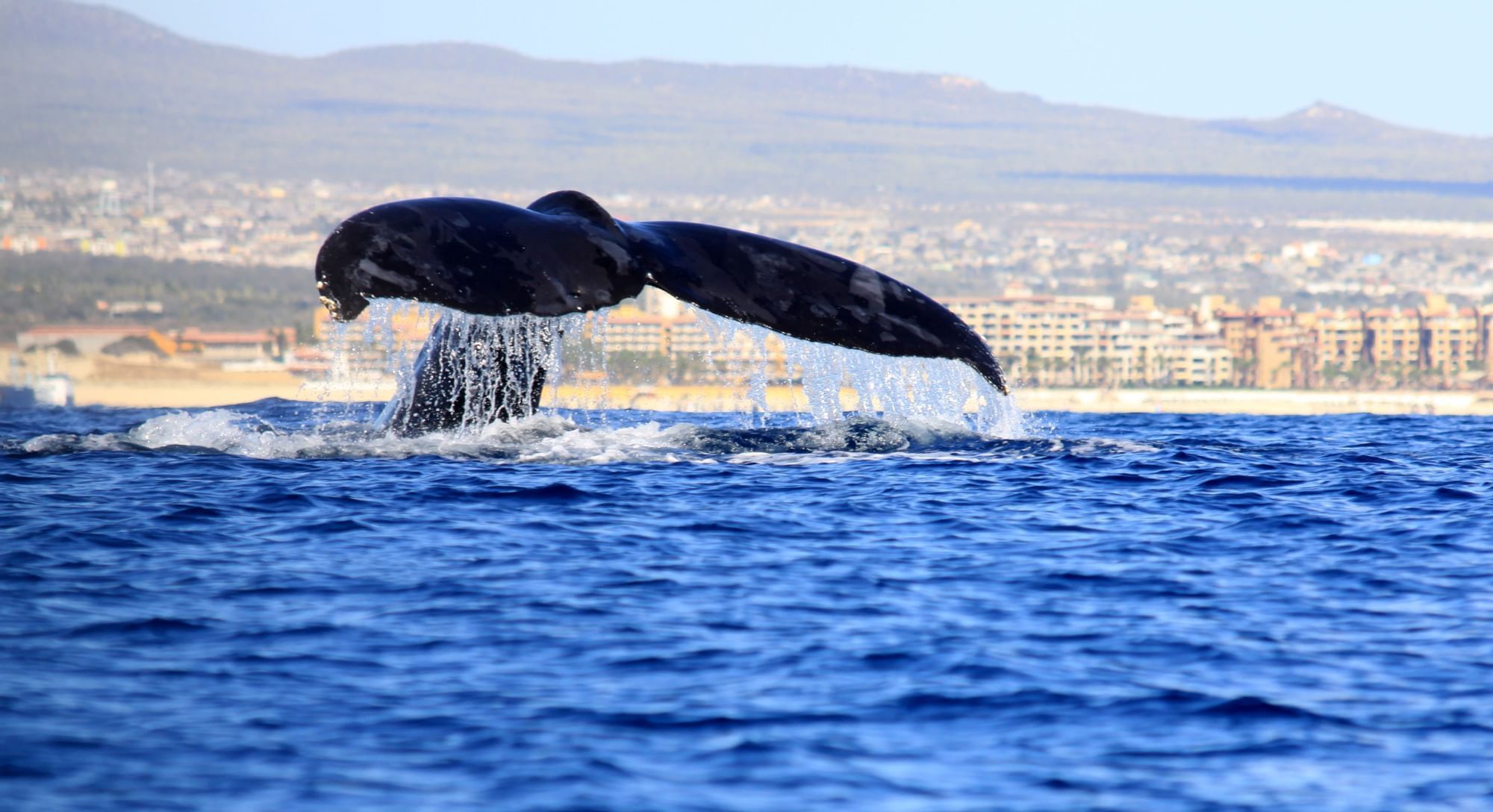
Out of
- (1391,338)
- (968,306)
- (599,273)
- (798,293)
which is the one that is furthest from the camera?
(1391,338)

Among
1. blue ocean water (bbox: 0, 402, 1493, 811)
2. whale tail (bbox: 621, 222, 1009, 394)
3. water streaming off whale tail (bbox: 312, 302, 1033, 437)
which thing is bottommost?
blue ocean water (bbox: 0, 402, 1493, 811)

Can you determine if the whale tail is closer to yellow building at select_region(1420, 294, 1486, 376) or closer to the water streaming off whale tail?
the water streaming off whale tail

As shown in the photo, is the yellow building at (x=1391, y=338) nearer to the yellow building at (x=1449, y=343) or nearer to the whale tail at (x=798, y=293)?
the yellow building at (x=1449, y=343)

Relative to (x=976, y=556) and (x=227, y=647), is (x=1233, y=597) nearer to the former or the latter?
(x=976, y=556)

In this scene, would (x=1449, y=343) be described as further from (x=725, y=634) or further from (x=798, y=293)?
(x=725, y=634)

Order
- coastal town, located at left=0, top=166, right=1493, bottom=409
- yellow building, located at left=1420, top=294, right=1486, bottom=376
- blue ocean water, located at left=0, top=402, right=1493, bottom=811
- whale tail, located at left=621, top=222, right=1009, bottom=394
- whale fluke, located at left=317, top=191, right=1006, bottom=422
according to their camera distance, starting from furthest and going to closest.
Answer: yellow building, located at left=1420, top=294, right=1486, bottom=376, coastal town, located at left=0, top=166, right=1493, bottom=409, whale tail, located at left=621, top=222, right=1009, bottom=394, whale fluke, located at left=317, top=191, right=1006, bottom=422, blue ocean water, located at left=0, top=402, right=1493, bottom=811

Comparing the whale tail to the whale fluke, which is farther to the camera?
the whale tail

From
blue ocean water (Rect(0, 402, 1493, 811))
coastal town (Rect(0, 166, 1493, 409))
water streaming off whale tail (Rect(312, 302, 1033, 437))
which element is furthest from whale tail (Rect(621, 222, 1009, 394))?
coastal town (Rect(0, 166, 1493, 409))

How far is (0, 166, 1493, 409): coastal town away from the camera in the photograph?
113000 mm

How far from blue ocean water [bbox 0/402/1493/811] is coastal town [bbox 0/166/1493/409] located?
1905 inches

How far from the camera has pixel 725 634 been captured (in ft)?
26.5

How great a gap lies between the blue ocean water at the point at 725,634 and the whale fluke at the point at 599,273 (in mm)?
1221

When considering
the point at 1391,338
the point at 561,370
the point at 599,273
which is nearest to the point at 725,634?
the point at 599,273

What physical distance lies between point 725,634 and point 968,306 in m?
123
